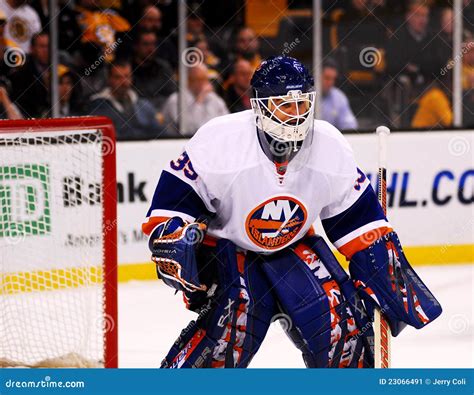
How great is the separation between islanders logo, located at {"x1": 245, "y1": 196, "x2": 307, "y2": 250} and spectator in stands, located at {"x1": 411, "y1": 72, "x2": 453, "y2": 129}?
349 centimetres

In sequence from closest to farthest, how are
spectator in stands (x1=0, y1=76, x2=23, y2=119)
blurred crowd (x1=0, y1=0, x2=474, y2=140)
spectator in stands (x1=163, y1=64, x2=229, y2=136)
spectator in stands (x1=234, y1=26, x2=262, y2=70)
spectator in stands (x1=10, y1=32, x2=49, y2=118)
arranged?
1. spectator in stands (x1=0, y1=76, x2=23, y2=119)
2. spectator in stands (x1=10, y1=32, x2=49, y2=118)
3. blurred crowd (x1=0, y1=0, x2=474, y2=140)
4. spectator in stands (x1=163, y1=64, x2=229, y2=136)
5. spectator in stands (x1=234, y1=26, x2=262, y2=70)

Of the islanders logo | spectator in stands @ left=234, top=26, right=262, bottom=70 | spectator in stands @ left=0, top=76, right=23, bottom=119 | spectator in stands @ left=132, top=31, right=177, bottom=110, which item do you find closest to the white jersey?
the islanders logo

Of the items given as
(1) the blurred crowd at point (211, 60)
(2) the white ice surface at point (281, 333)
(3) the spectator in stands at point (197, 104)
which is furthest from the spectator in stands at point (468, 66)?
(3) the spectator in stands at point (197, 104)

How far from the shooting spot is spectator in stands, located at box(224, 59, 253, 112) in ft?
19.6

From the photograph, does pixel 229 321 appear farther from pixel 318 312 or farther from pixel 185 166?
pixel 185 166

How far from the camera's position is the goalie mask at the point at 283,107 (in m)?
2.95

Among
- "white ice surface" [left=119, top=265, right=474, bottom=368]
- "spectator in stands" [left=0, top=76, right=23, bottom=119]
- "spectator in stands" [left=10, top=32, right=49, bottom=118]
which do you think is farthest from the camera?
"spectator in stands" [left=10, top=32, right=49, bottom=118]

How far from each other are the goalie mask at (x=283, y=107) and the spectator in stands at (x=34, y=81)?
2.64m

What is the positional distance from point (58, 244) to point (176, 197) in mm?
1376

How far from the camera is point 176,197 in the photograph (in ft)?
9.89

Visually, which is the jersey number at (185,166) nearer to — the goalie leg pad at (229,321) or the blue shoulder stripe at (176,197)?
the blue shoulder stripe at (176,197)

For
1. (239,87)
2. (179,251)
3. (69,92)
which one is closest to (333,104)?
(239,87)

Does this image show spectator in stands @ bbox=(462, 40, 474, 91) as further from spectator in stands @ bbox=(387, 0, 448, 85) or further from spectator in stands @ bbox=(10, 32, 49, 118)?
spectator in stands @ bbox=(10, 32, 49, 118)
